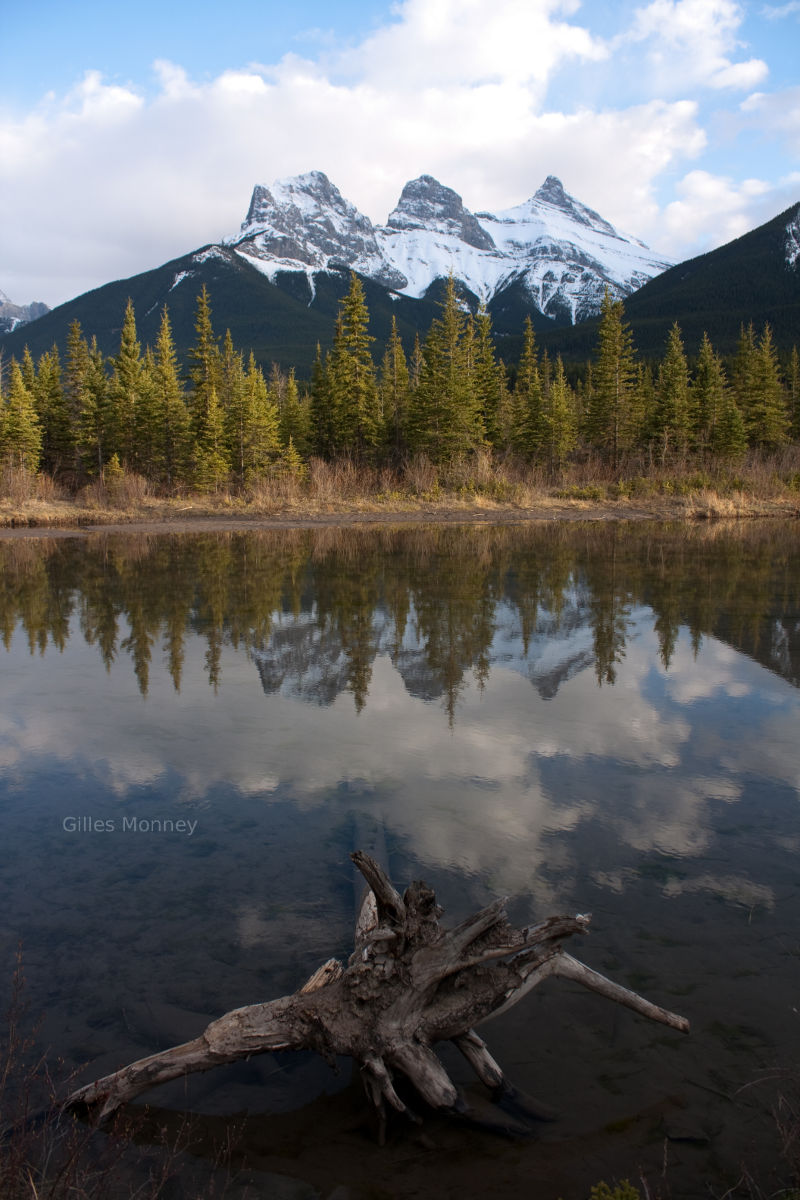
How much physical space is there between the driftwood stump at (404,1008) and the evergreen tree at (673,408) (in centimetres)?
4408

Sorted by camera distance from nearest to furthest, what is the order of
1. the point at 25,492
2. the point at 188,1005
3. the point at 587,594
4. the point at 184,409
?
the point at 188,1005, the point at 587,594, the point at 25,492, the point at 184,409

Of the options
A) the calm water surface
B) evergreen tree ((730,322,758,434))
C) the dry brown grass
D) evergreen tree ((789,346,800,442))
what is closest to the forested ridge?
evergreen tree ((730,322,758,434))

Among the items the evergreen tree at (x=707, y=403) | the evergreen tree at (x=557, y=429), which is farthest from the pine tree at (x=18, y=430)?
the evergreen tree at (x=707, y=403)

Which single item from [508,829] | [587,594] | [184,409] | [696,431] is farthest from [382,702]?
[696,431]

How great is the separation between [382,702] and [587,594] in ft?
21.6

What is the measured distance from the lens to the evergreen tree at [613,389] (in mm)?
43406

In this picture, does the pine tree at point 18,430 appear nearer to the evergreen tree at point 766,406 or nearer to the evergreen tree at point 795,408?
the evergreen tree at point 766,406

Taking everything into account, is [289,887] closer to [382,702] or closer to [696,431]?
[382,702]

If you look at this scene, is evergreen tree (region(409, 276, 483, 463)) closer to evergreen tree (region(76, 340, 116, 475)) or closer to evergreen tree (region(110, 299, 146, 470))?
evergreen tree (region(110, 299, 146, 470))

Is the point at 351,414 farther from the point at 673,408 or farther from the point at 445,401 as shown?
the point at 673,408

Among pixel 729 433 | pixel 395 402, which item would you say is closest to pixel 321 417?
pixel 395 402

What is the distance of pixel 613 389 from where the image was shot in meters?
43.6

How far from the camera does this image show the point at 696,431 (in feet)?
157

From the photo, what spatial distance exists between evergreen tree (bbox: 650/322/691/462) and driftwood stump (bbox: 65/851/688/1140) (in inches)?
1735
